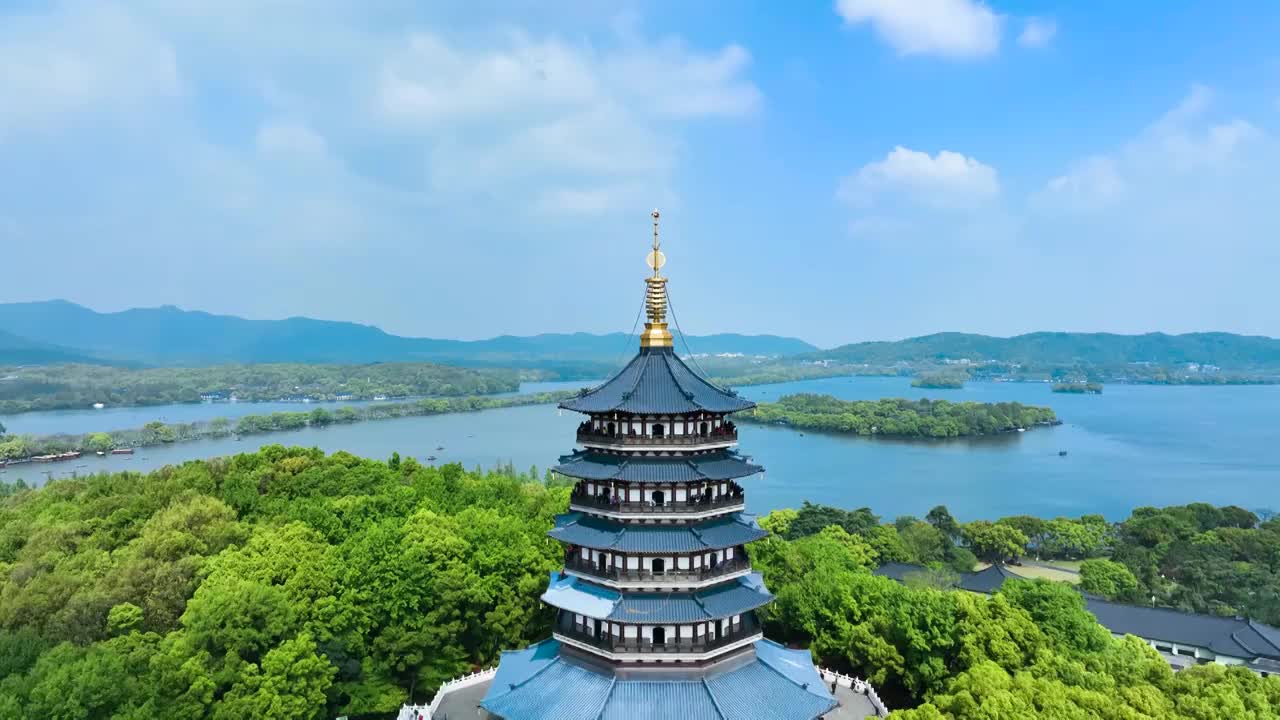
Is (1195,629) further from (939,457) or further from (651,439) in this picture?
(939,457)

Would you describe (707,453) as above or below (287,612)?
above

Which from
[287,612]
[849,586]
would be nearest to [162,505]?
[287,612]

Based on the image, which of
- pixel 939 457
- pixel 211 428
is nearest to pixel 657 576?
pixel 939 457

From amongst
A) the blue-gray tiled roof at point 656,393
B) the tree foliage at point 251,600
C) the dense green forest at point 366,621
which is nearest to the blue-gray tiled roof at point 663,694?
the dense green forest at point 366,621

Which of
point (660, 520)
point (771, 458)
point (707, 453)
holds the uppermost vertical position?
point (707, 453)

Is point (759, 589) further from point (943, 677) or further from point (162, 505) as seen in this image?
point (162, 505)

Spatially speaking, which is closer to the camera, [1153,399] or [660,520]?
[660,520]

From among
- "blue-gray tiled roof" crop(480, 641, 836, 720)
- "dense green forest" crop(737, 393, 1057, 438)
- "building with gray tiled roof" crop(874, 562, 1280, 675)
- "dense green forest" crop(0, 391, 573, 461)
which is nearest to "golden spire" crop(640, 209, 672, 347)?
"blue-gray tiled roof" crop(480, 641, 836, 720)

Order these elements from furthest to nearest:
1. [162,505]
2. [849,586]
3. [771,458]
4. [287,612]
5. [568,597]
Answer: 1. [771,458]
2. [162,505]
3. [849,586]
4. [287,612]
5. [568,597]
